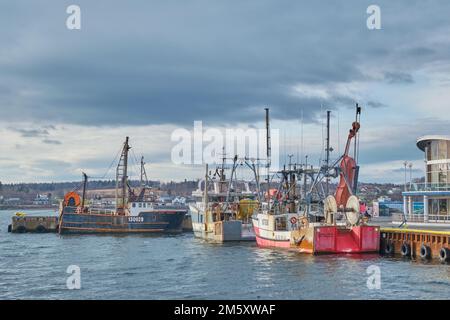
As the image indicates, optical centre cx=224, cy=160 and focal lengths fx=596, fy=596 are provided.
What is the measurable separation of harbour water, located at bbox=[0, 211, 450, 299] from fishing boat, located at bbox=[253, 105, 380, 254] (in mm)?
1903

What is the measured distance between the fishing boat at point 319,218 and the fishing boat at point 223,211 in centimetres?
466

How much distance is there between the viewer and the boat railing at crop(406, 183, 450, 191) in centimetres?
6297

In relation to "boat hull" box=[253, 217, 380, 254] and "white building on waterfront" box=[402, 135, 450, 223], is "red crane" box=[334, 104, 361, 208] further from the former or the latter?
"boat hull" box=[253, 217, 380, 254]

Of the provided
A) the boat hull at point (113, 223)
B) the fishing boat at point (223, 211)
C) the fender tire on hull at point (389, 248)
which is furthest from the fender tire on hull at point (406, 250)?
the boat hull at point (113, 223)

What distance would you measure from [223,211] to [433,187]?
32877 millimetres

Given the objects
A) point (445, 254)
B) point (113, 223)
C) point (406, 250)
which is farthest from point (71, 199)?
point (445, 254)

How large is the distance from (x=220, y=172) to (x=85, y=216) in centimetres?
2726

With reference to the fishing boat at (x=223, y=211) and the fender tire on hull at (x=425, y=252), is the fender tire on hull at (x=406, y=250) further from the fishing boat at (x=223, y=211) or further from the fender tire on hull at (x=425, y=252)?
the fishing boat at (x=223, y=211)

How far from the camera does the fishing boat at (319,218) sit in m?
57.8

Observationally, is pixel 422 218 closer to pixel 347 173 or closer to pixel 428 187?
pixel 428 187

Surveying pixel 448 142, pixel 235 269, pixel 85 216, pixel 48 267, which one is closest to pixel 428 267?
pixel 235 269

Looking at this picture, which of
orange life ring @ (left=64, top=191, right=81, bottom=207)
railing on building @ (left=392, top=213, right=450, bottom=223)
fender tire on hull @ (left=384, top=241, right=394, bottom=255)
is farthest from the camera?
orange life ring @ (left=64, top=191, right=81, bottom=207)

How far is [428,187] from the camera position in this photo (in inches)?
2549

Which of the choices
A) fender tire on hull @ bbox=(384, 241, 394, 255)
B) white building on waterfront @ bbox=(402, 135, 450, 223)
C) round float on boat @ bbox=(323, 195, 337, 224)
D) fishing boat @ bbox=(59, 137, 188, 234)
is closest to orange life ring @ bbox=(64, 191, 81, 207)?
fishing boat @ bbox=(59, 137, 188, 234)
